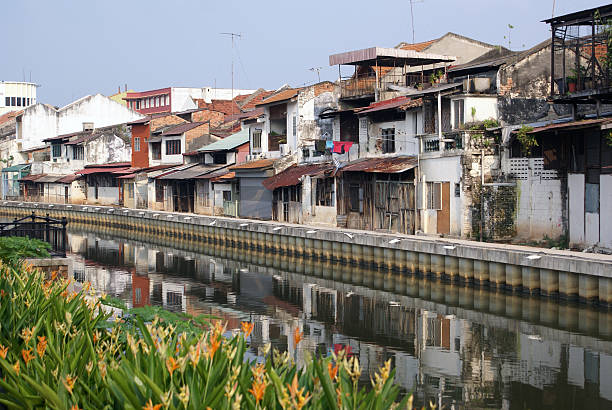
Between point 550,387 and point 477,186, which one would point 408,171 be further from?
point 550,387

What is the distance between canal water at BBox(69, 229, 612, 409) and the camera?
15977 millimetres

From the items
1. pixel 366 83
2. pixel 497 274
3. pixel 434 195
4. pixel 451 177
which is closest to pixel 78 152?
pixel 366 83

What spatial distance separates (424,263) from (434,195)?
5.48 metres

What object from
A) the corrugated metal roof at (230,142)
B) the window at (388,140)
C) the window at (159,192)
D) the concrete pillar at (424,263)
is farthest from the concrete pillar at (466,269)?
the window at (159,192)

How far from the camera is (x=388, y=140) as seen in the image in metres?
38.4

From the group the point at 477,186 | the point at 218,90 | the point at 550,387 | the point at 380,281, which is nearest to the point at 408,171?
the point at 477,186

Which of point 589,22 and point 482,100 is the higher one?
point 589,22

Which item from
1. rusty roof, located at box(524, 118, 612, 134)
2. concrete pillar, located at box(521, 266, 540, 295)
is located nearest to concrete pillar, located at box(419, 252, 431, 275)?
concrete pillar, located at box(521, 266, 540, 295)

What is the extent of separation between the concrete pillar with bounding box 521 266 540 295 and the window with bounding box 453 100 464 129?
9.78 m

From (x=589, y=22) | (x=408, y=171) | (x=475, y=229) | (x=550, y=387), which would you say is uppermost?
(x=589, y=22)

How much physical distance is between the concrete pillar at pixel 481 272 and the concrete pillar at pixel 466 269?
21cm

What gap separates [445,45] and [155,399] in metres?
43.6

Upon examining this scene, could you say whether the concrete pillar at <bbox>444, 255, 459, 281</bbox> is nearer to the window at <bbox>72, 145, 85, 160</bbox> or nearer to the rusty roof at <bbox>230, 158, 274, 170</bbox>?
the rusty roof at <bbox>230, 158, 274, 170</bbox>

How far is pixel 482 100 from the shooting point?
32.0 metres
